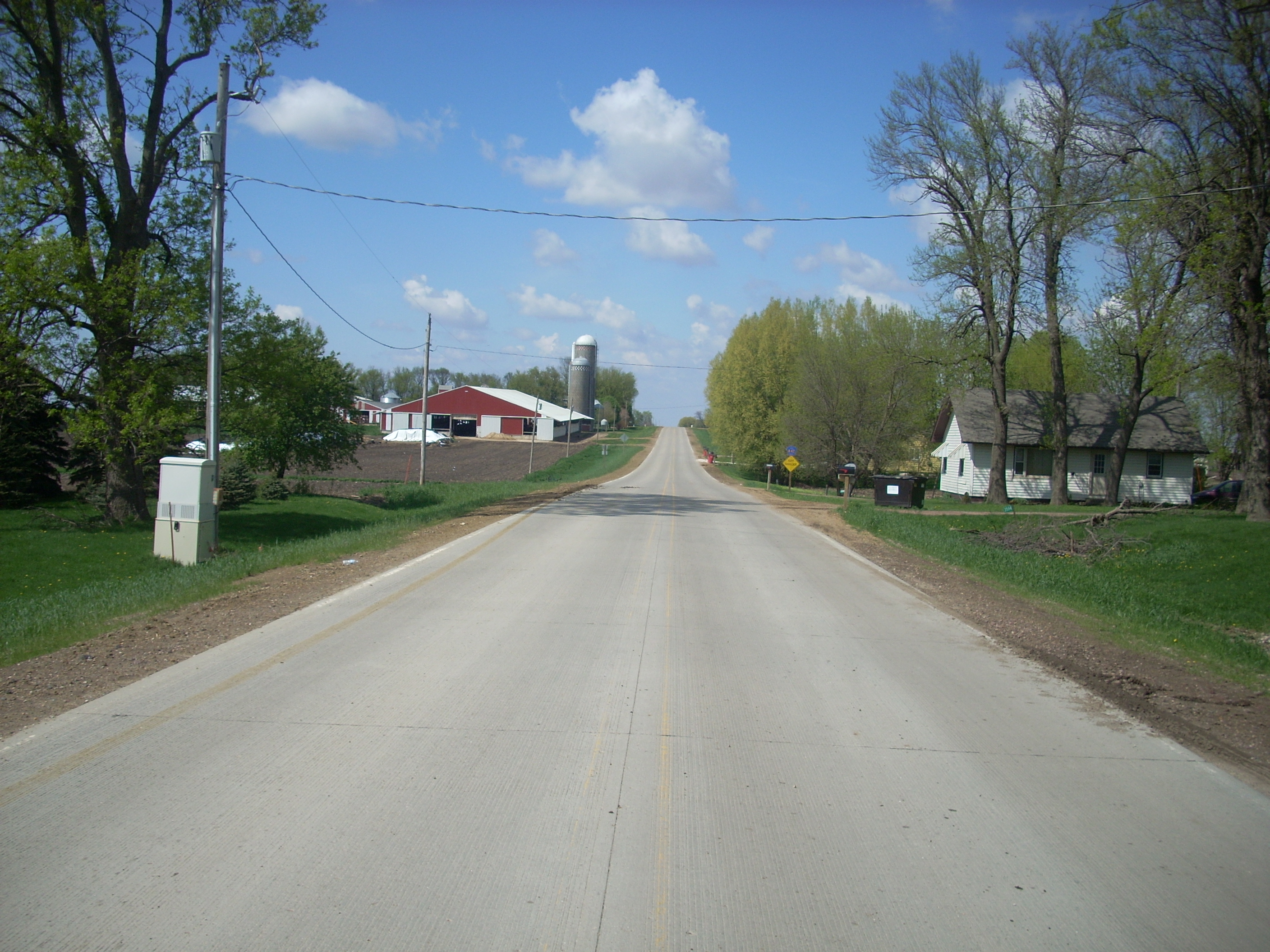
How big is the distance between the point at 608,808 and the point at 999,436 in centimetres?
3834

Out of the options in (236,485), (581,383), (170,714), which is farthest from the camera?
(581,383)

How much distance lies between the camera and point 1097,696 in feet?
25.6

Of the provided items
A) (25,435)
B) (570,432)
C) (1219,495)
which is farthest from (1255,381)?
(570,432)

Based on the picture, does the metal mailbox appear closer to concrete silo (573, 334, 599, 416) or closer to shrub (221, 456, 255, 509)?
shrub (221, 456, 255, 509)

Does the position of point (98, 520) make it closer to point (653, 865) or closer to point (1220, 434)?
point (653, 865)

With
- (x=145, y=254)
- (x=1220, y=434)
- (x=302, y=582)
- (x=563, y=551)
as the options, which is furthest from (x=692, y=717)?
(x=1220, y=434)

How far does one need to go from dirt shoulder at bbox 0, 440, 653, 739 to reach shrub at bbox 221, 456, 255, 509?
21288mm

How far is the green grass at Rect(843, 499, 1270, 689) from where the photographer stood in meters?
10.8

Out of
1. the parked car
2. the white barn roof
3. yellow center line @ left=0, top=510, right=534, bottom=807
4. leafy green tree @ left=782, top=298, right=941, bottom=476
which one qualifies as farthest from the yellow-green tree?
yellow center line @ left=0, top=510, right=534, bottom=807

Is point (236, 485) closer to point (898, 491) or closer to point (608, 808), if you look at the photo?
point (898, 491)

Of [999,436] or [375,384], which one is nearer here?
[999,436]

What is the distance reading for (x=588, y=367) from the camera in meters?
145

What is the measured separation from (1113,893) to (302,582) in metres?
11.0

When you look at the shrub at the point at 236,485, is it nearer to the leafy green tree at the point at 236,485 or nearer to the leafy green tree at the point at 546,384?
the leafy green tree at the point at 236,485
